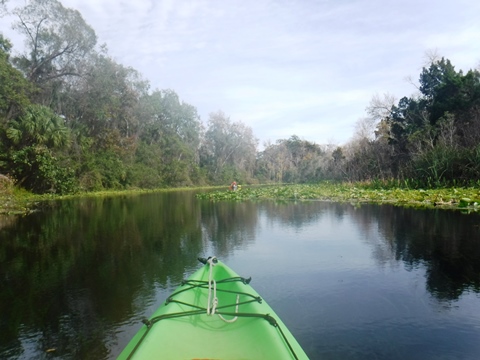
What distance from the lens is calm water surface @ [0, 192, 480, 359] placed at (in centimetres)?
336

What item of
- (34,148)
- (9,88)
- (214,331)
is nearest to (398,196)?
(214,331)

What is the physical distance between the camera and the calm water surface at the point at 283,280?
3359 mm

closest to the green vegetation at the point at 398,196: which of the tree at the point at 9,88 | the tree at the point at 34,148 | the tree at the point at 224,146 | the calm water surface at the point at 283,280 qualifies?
the calm water surface at the point at 283,280

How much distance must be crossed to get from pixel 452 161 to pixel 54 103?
2344cm

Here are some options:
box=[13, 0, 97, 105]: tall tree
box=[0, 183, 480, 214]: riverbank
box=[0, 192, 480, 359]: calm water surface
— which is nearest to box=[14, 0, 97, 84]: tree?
box=[13, 0, 97, 105]: tall tree

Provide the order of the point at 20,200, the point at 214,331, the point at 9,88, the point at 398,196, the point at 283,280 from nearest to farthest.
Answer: the point at 214,331 → the point at 283,280 → the point at 398,196 → the point at 20,200 → the point at 9,88

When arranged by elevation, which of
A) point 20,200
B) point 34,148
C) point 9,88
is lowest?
point 20,200

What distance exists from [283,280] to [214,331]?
2.45 m

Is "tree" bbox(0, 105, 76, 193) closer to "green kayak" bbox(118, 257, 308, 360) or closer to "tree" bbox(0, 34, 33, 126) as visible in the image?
"tree" bbox(0, 34, 33, 126)

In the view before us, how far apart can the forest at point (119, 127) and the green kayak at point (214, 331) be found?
48.7 ft

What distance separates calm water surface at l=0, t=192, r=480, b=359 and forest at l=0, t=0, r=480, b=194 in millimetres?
10144

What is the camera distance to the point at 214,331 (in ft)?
9.23

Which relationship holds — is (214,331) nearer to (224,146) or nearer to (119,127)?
(119,127)

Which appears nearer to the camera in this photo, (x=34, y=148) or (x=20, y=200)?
(x=20, y=200)
